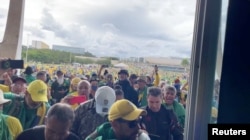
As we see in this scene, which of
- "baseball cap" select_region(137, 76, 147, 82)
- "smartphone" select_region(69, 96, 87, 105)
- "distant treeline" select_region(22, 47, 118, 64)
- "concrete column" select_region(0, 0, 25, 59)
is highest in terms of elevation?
"concrete column" select_region(0, 0, 25, 59)

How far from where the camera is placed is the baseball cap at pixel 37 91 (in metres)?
1.34

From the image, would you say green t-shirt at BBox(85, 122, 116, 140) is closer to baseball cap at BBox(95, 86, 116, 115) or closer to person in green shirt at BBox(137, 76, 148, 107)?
baseball cap at BBox(95, 86, 116, 115)

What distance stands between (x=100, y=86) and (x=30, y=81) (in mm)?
299

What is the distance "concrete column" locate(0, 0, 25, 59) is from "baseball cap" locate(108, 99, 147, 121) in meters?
0.46

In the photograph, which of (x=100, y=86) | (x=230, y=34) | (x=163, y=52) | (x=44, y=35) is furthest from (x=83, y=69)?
(x=230, y=34)

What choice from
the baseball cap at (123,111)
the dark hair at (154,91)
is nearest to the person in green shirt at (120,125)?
the baseball cap at (123,111)

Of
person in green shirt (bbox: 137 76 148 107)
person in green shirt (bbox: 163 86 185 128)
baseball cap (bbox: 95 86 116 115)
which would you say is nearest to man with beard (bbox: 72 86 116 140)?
baseball cap (bbox: 95 86 116 115)

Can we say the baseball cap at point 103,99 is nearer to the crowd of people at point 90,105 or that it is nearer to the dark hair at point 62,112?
the crowd of people at point 90,105

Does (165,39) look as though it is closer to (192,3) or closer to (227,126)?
(192,3)

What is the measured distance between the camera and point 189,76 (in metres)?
1.41

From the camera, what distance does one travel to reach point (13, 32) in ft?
4.31

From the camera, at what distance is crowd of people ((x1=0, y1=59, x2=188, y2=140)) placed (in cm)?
133

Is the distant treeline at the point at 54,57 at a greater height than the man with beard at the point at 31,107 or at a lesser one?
greater

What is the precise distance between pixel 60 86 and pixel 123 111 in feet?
0.97
